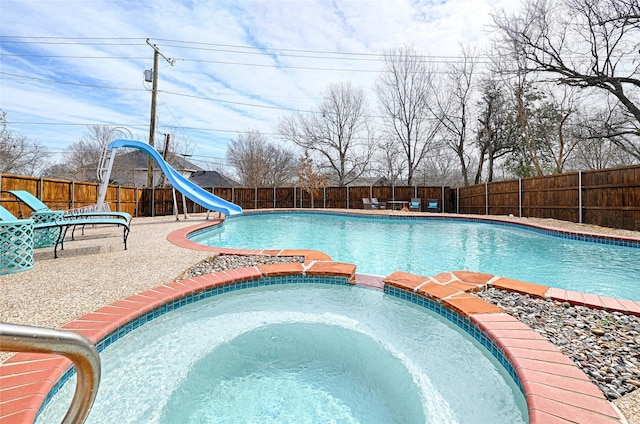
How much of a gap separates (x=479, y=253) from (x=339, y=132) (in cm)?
1866

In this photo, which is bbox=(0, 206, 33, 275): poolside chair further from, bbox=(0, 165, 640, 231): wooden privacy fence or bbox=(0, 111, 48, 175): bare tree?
bbox=(0, 111, 48, 175): bare tree

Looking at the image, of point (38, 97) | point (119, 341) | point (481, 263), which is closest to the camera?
point (119, 341)

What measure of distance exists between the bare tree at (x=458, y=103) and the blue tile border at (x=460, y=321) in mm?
19038

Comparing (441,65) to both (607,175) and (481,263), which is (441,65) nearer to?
(607,175)

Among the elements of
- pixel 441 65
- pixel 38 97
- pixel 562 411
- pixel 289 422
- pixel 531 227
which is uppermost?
pixel 441 65

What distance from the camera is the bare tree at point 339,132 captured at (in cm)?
2233

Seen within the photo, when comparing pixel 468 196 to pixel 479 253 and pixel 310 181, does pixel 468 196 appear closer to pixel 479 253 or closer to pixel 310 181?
pixel 310 181

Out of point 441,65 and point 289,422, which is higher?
point 441,65

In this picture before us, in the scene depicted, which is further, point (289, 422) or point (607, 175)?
point (607, 175)

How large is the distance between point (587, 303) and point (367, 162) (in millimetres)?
21393

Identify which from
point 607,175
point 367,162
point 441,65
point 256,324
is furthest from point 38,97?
point 607,175

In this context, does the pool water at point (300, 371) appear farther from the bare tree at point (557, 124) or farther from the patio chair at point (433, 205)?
the bare tree at point (557, 124)

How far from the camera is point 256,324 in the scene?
7.86ft

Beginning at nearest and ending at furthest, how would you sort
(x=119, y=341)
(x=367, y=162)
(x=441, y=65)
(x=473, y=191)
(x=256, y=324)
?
(x=119, y=341), (x=256, y=324), (x=473, y=191), (x=441, y=65), (x=367, y=162)
